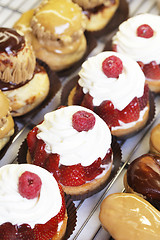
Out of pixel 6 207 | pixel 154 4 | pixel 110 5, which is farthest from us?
pixel 154 4

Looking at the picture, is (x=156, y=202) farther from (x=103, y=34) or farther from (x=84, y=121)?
(x=103, y=34)

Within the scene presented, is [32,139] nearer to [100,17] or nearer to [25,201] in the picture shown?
[25,201]

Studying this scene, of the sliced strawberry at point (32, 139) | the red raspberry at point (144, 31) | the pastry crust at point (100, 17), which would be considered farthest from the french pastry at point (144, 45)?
the sliced strawberry at point (32, 139)

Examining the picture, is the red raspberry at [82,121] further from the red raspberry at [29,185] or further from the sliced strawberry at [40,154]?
the red raspberry at [29,185]

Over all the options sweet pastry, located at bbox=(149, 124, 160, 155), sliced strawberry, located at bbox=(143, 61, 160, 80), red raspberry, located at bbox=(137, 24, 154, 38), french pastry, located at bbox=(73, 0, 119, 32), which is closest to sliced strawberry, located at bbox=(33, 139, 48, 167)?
sweet pastry, located at bbox=(149, 124, 160, 155)

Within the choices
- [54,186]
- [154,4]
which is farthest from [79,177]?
[154,4]

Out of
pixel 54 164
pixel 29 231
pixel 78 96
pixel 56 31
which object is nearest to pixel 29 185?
pixel 29 231
